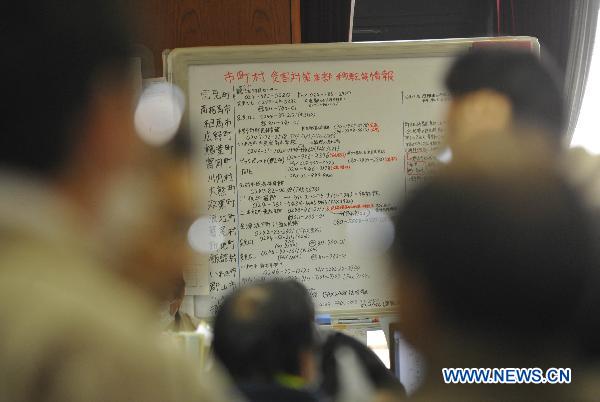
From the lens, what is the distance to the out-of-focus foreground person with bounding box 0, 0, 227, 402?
0.43m

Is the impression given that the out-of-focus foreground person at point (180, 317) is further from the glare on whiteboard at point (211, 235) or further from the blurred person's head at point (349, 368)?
the blurred person's head at point (349, 368)

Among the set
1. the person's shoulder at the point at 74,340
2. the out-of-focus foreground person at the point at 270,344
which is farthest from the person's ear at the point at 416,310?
the person's shoulder at the point at 74,340

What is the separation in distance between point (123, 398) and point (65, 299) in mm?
87

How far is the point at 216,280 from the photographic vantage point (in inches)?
72.7

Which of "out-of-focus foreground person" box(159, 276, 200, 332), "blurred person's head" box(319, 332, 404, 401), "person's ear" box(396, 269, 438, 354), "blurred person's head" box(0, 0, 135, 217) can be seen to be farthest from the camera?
"out-of-focus foreground person" box(159, 276, 200, 332)

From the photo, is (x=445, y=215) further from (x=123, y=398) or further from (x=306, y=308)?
(x=306, y=308)

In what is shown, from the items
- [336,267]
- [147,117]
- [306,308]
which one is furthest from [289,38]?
[147,117]

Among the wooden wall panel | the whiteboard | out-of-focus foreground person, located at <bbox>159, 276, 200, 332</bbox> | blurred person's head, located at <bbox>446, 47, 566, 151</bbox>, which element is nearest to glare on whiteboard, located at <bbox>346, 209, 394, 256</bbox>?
the whiteboard

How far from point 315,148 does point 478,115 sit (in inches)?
24.5

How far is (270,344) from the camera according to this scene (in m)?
1.22

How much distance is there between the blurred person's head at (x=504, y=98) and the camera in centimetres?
133

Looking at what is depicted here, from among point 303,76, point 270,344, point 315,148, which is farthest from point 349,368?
point 303,76

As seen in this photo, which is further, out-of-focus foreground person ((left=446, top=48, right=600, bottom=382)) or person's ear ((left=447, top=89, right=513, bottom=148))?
person's ear ((left=447, top=89, right=513, bottom=148))

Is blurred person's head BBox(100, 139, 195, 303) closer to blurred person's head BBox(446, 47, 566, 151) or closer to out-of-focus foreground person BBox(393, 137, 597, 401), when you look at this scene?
out-of-focus foreground person BBox(393, 137, 597, 401)
